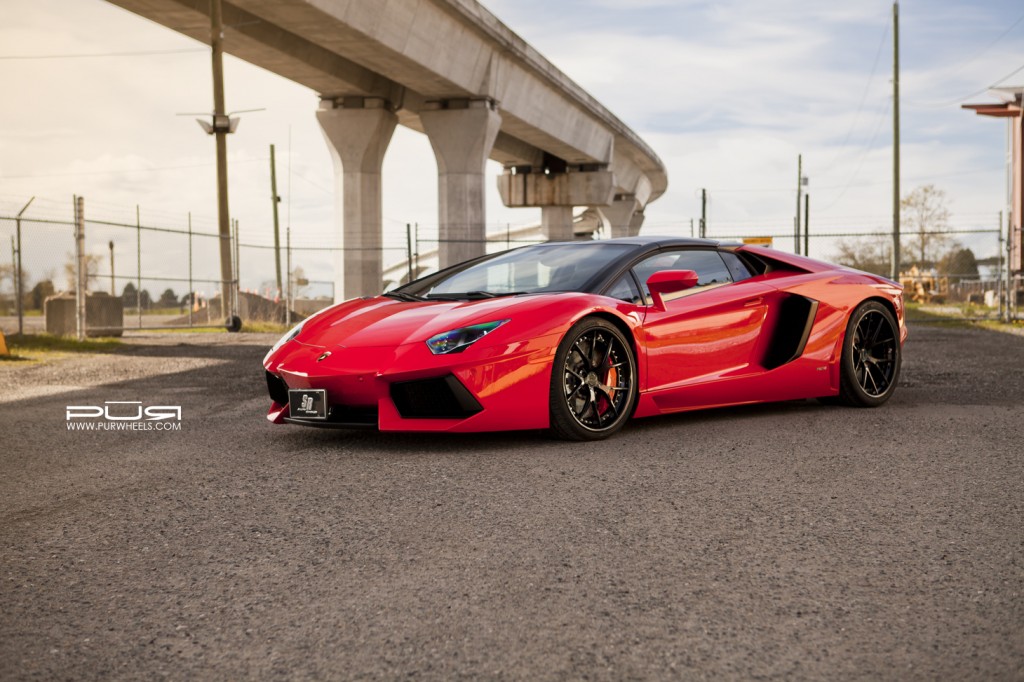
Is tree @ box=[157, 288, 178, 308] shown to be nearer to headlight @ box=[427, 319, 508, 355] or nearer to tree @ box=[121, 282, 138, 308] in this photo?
tree @ box=[121, 282, 138, 308]

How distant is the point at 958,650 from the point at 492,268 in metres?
4.82

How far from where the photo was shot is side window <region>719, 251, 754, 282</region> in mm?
6945

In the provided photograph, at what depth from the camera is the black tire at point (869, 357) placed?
7.24 m

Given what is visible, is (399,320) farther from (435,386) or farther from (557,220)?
(557,220)

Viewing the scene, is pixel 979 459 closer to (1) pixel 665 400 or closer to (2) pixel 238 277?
(1) pixel 665 400

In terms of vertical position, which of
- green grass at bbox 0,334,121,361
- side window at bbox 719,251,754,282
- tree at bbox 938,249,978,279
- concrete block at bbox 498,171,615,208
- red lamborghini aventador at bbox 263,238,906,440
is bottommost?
green grass at bbox 0,334,121,361

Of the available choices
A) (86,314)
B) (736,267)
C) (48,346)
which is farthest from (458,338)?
(86,314)

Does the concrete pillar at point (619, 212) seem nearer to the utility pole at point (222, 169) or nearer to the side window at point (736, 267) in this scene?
the utility pole at point (222, 169)

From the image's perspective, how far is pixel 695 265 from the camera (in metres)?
6.80

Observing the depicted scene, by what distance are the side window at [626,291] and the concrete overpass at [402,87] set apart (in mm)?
13553

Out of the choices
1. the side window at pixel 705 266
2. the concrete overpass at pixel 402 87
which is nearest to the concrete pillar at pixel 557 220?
the concrete overpass at pixel 402 87

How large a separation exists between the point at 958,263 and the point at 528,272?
50634 mm

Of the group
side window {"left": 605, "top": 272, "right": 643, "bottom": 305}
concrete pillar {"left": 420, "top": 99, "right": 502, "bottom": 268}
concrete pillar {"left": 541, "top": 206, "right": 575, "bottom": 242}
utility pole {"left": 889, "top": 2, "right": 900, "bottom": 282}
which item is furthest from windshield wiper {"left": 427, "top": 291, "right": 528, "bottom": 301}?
concrete pillar {"left": 541, "top": 206, "right": 575, "bottom": 242}

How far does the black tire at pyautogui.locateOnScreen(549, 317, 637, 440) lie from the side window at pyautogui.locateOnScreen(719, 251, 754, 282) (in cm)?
124
